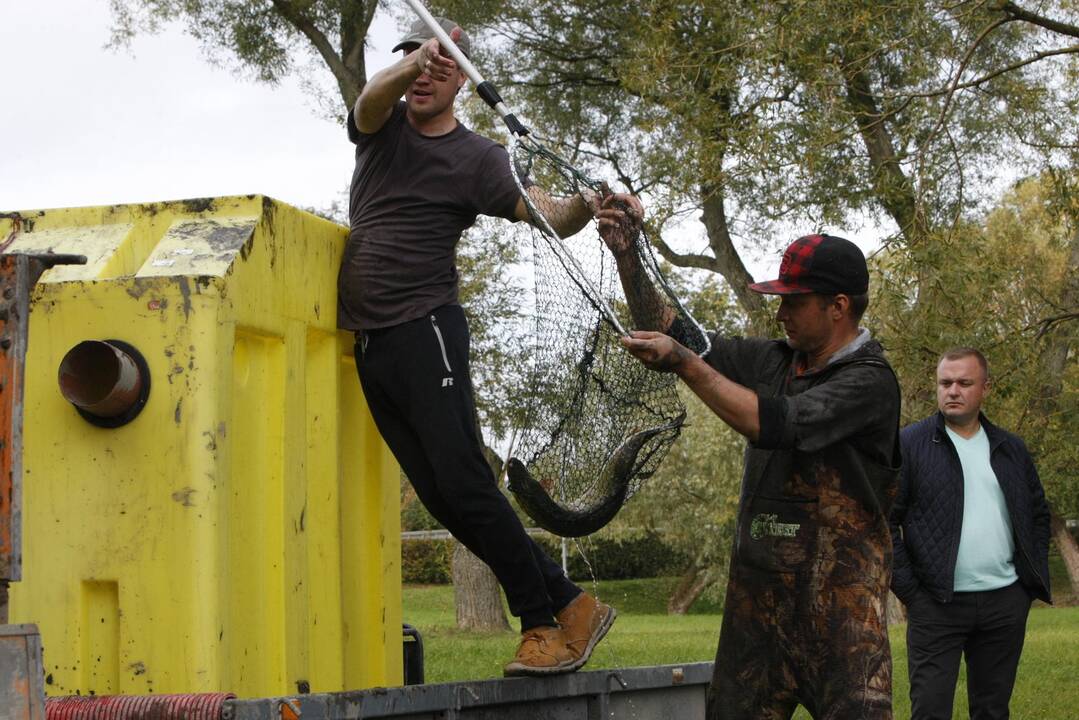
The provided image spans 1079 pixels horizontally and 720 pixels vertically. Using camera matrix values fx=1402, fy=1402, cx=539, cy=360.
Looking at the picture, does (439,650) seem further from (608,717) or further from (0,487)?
(0,487)

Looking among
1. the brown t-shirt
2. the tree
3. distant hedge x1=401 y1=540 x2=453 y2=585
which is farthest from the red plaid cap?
distant hedge x1=401 y1=540 x2=453 y2=585

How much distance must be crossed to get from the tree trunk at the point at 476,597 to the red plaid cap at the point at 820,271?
16.3 m

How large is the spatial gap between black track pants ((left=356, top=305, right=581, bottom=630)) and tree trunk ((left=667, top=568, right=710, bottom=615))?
3436cm

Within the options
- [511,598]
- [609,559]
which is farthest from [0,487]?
[609,559]

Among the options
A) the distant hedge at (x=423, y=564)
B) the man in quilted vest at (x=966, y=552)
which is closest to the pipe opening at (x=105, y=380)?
the man in quilted vest at (x=966, y=552)

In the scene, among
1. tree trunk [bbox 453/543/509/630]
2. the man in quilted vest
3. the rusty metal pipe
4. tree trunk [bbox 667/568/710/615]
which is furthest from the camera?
tree trunk [bbox 667/568/710/615]

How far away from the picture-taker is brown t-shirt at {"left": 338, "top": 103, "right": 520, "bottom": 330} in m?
3.96

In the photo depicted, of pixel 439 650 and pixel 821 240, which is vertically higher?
pixel 821 240

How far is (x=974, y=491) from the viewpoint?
6324 mm

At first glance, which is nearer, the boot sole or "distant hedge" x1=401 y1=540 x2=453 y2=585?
the boot sole

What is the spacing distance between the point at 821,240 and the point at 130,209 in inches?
75.4

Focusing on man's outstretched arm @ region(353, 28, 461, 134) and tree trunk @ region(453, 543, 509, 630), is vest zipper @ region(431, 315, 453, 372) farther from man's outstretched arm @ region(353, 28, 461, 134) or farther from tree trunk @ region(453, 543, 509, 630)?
tree trunk @ region(453, 543, 509, 630)

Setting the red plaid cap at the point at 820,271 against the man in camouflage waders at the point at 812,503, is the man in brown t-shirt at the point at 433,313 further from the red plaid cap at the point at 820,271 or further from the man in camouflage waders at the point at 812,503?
the red plaid cap at the point at 820,271

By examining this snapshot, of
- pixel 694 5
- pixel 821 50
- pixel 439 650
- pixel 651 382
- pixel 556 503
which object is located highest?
pixel 694 5
